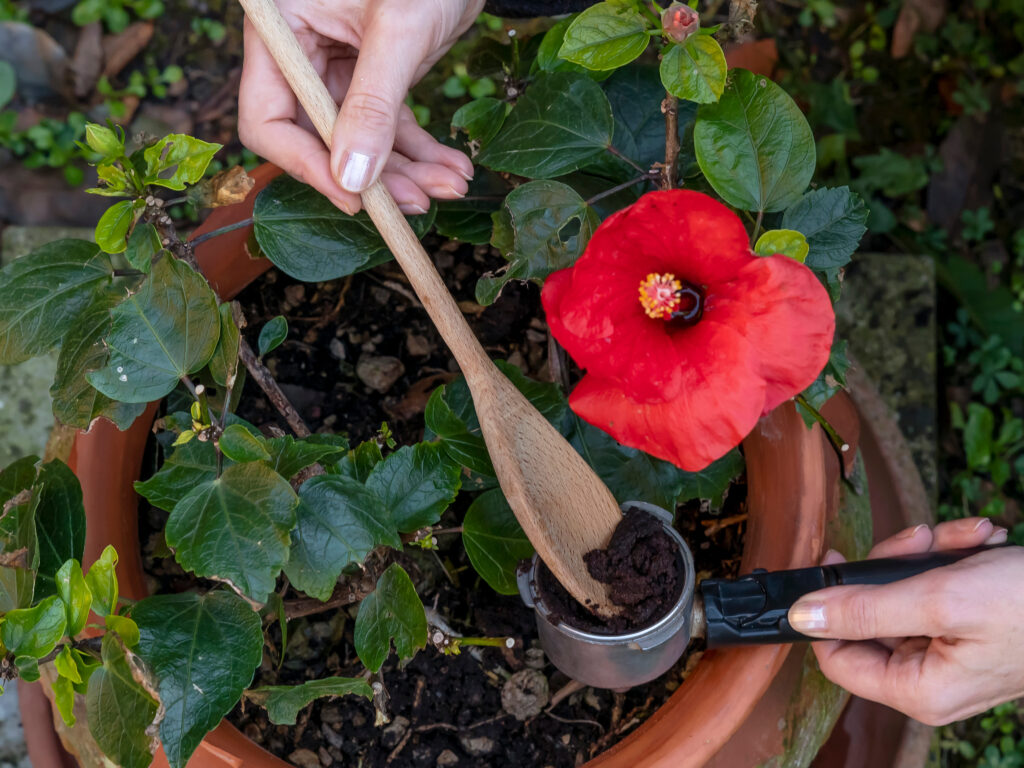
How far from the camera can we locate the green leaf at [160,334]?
751mm

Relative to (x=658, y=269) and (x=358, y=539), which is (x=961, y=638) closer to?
(x=658, y=269)

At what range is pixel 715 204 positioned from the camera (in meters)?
0.66

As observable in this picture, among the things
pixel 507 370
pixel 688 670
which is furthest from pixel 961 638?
pixel 507 370

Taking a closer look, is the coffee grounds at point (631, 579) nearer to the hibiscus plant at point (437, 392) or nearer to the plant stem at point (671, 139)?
the hibiscus plant at point (437, 392)

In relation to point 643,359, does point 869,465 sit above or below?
below

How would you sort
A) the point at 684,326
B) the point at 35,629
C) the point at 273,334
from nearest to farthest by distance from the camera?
the point at 35,629, the point at 684,326, the point at 273,334

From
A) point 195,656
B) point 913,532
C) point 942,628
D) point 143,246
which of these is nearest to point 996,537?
point 913,532

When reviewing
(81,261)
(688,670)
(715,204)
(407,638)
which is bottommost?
(688,670)

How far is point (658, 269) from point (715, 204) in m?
0.10

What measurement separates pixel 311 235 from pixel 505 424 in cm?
29

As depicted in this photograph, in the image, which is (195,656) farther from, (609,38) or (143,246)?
(609,38)

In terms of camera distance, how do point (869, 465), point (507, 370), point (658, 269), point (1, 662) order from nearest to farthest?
point (1, 662), point (658, 269), point (507, 370), point (869, 465)

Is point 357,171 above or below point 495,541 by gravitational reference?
above

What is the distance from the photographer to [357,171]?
0.81 m
